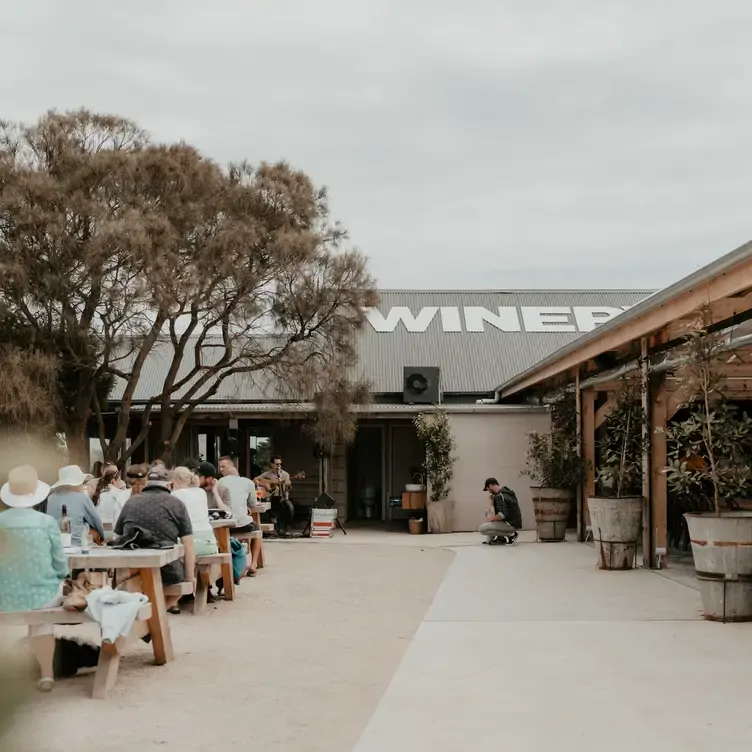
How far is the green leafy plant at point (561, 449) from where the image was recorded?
1656cm

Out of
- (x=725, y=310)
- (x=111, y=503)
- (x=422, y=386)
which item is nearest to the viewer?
(x=725, y=310)

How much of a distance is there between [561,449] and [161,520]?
9.92 metres

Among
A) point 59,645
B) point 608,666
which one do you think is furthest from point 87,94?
point 608,666

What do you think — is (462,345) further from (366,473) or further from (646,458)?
(646,458)

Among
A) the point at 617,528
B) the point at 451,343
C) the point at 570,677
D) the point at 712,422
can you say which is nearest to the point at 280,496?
the point at 451,343

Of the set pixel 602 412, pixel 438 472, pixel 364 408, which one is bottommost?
pixel 438 472

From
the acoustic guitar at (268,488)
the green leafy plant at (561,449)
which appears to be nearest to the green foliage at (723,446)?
the green leafy plant at (561,449)

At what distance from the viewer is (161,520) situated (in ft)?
25.5

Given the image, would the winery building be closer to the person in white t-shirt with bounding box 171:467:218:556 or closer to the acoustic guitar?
the acoustic guitar

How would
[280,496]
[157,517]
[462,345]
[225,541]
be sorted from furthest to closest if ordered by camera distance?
[462,345]
[280,496]
[225,541]
[157,517]

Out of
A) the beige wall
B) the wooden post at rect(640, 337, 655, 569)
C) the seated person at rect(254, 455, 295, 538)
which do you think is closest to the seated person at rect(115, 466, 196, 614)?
the wooden post at rect(640, 337, 655, 569)

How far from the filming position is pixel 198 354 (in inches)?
813

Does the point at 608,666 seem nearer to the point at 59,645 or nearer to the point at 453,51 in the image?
the point at 59,645

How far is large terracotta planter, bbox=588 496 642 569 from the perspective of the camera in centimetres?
1205
